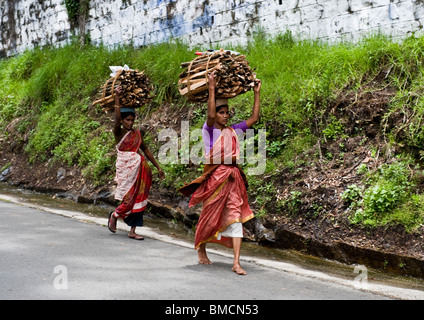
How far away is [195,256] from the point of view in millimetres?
5984

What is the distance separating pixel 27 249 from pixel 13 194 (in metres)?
5.41

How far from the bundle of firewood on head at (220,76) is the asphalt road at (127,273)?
187 centimetres

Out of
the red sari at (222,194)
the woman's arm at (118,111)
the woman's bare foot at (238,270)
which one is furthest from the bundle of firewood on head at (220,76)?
the woman's bare foot at (238,270)

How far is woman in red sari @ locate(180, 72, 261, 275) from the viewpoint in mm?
5469

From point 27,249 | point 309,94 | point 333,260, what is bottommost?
point 333,260

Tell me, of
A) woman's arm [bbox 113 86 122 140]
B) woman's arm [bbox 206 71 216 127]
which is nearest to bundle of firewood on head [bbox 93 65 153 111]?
woman's arm [bbox 113 86 122 140]

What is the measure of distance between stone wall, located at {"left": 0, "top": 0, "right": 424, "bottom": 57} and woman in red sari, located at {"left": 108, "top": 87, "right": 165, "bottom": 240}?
14.0 feet

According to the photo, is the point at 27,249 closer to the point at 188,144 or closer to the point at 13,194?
the point at 188,144

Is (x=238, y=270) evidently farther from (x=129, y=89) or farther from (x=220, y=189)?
(x=129, y=89)

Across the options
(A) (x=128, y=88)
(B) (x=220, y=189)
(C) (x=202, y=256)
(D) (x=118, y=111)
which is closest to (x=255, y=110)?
(B) (x=220, y=189)

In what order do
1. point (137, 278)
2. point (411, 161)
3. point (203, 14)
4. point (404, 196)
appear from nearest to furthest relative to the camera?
point (137, 278), point (404, 196), point (411, 161), point (203, 14)

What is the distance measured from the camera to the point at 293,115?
8242mm

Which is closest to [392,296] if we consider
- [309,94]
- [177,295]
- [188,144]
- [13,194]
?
[177,295]

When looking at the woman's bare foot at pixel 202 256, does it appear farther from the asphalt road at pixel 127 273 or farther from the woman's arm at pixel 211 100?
the woman's arm at pixel 211 100
